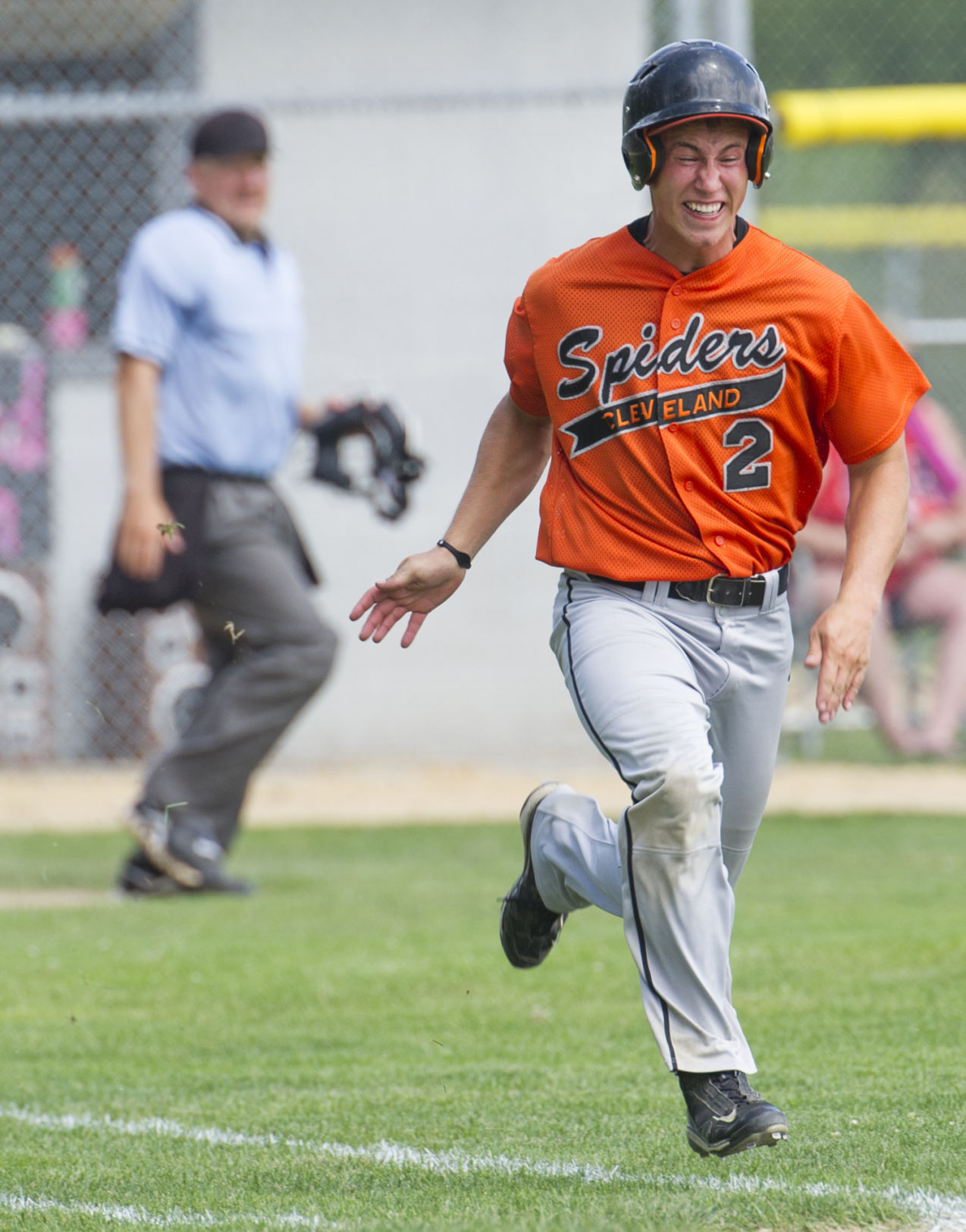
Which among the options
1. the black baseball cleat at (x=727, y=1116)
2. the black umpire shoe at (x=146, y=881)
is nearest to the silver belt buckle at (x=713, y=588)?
the black baseball cleat at (x=727, y=1116)

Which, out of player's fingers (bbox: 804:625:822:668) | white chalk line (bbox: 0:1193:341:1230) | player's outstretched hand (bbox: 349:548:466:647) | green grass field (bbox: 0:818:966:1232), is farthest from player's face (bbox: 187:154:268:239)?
white chalk line (bbox: 0:1193:341:1230)

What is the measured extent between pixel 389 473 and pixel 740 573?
3.63 meters

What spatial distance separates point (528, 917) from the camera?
13.1ft

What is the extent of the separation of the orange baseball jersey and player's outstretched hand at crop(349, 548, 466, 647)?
0.27m

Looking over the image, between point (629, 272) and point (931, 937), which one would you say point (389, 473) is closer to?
point (931, 937)

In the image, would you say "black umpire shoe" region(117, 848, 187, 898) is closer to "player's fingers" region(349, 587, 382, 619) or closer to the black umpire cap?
the black umpire cap

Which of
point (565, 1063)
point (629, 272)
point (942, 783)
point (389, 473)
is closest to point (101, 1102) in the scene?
point (565, 1063)

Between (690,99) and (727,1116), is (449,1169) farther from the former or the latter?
(690,99)

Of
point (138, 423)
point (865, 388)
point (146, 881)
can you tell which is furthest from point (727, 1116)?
point (138, 423)

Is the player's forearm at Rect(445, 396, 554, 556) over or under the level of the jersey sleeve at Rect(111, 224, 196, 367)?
over

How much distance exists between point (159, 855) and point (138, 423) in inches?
59.7

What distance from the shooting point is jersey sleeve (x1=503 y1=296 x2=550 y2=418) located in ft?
12.2

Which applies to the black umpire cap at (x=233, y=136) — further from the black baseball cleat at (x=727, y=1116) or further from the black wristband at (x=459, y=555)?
the black baseball cleat at (x=727, y=1116)

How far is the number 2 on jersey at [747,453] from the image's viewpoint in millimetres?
3512
